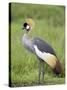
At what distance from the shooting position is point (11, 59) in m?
2.50

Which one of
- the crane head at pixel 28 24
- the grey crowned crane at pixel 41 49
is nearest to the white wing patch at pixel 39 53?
the grey crowned crane at pixel 41 49

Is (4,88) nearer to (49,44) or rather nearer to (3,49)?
(3,49)

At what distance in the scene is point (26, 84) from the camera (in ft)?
8.32

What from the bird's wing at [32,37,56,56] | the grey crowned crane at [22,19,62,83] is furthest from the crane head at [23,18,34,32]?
the bird's wing at [32,37,56,56]

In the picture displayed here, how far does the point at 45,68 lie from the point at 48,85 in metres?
0.17

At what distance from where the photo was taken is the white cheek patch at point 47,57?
2582mm

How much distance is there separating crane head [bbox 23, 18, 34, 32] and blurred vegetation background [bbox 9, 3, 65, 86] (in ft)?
0.10

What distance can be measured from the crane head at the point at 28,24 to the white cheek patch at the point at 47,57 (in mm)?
182

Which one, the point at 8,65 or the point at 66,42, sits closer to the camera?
the point at 8,65

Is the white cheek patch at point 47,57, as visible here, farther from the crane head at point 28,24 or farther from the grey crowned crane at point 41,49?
the crane head at point 28,24

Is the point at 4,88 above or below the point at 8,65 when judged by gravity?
below

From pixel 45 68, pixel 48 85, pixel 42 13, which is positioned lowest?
pixel 48 85

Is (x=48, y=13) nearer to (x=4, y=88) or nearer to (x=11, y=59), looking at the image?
(x=11, y=59)

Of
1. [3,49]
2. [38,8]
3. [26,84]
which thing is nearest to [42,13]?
[38,8]
